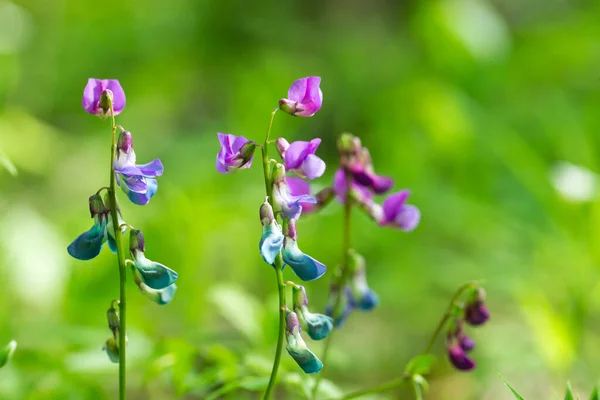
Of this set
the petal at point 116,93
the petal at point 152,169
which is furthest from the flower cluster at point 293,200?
the petal at point 116,93

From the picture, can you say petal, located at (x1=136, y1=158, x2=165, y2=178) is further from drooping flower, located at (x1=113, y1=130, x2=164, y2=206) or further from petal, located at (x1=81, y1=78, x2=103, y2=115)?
petal, located at (x1=81, y1=78, x2=103, y2=115)

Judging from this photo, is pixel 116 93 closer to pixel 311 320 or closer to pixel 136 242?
pixel 136 242

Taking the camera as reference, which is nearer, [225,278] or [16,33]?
[225,278]

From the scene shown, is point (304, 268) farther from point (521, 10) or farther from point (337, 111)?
point (521, 10)

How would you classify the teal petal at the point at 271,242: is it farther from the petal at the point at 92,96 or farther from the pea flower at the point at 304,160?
the petal at the point at 92,96

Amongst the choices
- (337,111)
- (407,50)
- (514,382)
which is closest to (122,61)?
(337,111)

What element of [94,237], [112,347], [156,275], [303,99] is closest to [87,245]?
[94,237]
